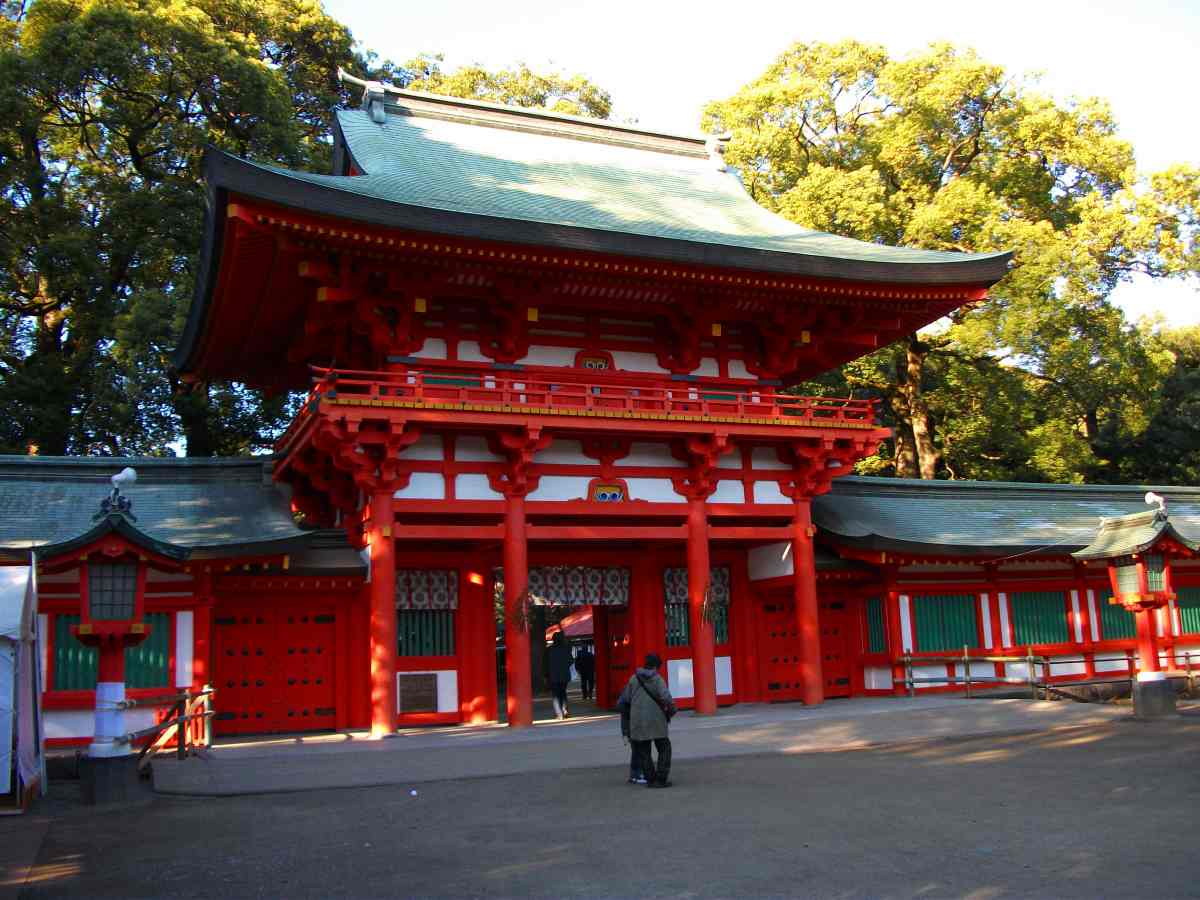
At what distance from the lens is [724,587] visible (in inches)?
805

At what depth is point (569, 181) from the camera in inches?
846

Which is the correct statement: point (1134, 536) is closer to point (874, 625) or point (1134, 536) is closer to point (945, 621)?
point (945, 621)

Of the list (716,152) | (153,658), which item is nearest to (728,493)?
(153,658)

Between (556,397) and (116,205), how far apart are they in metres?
17.6

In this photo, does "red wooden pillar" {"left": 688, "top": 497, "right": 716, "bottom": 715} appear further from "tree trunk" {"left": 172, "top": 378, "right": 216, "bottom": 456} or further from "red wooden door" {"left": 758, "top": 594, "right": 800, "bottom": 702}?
"tree trunk" {"left": 172, "top": 378, "right": 216, "bottom": 456}

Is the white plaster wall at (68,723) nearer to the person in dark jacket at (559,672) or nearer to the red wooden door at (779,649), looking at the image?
the person in dark jacket at (559,672)

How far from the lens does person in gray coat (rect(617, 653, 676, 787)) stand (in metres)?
10.8

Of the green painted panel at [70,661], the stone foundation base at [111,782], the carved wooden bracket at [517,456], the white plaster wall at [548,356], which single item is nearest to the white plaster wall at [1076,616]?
the white plaster wall at [548,356]

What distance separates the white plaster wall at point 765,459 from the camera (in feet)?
62.8

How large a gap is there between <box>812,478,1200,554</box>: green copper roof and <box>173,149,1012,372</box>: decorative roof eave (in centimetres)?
499

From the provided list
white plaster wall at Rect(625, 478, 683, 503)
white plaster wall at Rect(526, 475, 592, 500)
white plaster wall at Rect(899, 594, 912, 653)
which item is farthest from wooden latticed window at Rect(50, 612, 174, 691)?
white plaster wall at Rect(899, 594, 912, 653)

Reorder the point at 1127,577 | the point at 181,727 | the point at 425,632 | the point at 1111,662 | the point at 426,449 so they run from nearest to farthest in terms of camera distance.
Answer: the point at 181,727 → the point at 426,449 → the point at 1127,577 → the point at 425,632 → the point at 1111,662

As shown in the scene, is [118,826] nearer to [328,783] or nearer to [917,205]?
[328,783]

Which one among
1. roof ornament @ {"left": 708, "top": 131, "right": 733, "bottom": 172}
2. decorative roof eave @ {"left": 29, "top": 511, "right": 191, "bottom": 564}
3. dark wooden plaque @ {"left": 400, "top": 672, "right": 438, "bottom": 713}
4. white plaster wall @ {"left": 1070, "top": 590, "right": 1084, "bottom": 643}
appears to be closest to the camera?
decorative roof eave @ {"left": 29, "top": 511, "right": 191, "bottom": 564}
